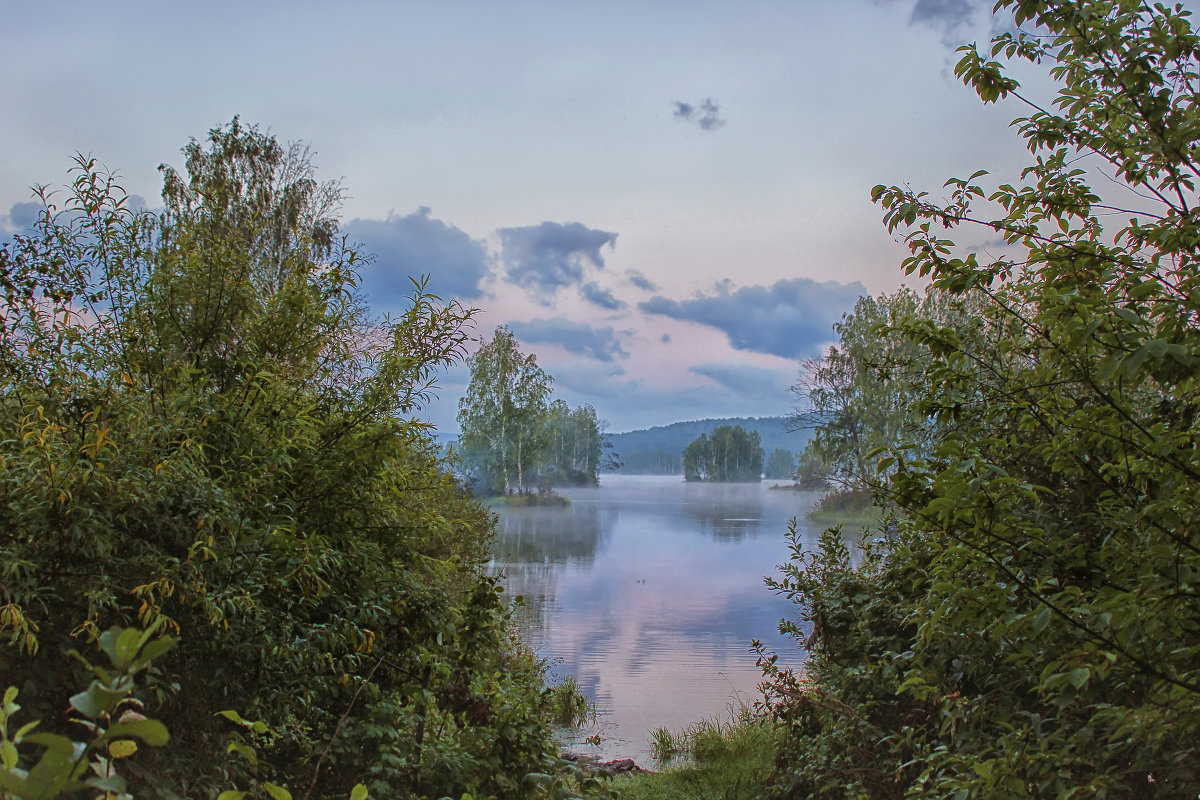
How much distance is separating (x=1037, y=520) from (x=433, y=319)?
109 inches

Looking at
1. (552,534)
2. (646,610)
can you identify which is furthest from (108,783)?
(552,534)

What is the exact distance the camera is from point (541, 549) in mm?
28594

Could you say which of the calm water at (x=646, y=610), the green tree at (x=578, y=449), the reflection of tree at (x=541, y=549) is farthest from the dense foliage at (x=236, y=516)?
the green tree at (x=578, y=449)

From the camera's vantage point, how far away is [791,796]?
194 inches

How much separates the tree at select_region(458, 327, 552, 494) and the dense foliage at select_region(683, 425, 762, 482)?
36879mm

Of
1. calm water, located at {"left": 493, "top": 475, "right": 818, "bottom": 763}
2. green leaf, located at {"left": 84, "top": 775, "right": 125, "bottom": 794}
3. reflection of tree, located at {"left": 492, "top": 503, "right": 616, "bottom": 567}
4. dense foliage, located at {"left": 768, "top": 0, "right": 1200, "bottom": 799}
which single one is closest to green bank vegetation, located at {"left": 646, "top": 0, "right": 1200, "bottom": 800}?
dense foliage, located at {"left": 768, "top": 0, "right": 1200, "bottom": 799}

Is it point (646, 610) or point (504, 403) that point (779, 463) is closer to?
Answer: point (504, 403)

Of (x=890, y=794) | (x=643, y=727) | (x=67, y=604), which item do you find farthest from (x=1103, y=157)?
(x=643, y=727)

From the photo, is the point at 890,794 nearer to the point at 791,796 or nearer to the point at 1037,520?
the point at 791,796

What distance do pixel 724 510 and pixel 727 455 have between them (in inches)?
945

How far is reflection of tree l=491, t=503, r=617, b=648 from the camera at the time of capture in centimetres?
1627

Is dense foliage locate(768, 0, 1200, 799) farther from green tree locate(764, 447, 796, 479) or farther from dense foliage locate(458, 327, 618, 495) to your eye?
green tree locate(764, 447, 796, 479)

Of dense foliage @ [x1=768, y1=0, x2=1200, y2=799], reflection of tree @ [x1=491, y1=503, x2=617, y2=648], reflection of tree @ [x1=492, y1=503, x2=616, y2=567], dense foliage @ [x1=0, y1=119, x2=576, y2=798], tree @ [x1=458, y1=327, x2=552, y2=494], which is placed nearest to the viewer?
dense foliage @ [x1=768, y1=0, x2=1200, y2=799]

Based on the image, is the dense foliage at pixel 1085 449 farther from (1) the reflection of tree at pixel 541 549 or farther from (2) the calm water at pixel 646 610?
(1) the reflection of tree at pixel 541 549
